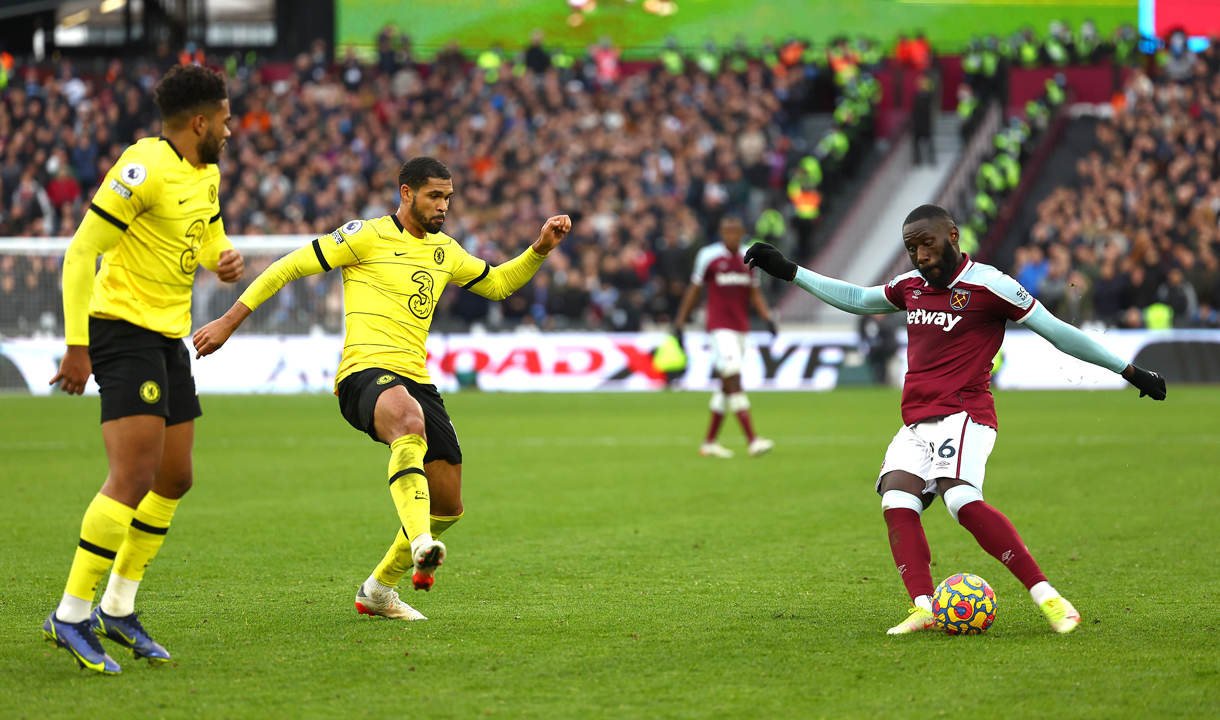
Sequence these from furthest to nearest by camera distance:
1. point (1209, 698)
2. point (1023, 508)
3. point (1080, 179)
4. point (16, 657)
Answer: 1. point (1080, 179)
2. point (1023, 508)
3. point (16, 657)
4. point (1209, 698)

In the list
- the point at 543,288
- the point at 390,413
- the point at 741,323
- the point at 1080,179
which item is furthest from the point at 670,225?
the point at 390,413

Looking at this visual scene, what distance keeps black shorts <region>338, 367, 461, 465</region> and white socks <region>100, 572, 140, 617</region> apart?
1108 mm

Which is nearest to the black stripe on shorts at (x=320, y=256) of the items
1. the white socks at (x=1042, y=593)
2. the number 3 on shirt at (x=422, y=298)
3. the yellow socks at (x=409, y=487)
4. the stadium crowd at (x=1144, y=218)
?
the number 3 on shirt at (x=422, y=298)

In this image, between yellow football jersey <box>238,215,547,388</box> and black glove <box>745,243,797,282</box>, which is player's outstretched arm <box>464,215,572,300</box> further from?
black glove <box>745,243,797,282</box>

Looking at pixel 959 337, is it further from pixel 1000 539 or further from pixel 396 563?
pixel 396 563

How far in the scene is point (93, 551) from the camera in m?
4.71

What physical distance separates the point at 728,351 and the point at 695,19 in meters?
21.6

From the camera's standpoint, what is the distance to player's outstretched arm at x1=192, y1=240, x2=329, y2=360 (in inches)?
203

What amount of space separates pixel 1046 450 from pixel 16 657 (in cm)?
1043

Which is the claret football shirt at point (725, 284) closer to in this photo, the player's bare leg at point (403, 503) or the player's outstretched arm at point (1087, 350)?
the player's outstretched arm at point (1087, 350)

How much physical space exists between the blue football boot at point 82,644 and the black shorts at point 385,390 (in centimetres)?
135

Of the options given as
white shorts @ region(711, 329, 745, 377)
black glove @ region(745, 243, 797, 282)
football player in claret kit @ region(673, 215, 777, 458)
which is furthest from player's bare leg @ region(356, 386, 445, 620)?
white shorts @ region(711, 329, 745, 377)

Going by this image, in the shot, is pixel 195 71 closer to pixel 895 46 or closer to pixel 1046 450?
pixel 1046 450

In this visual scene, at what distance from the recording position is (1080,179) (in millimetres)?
25828
